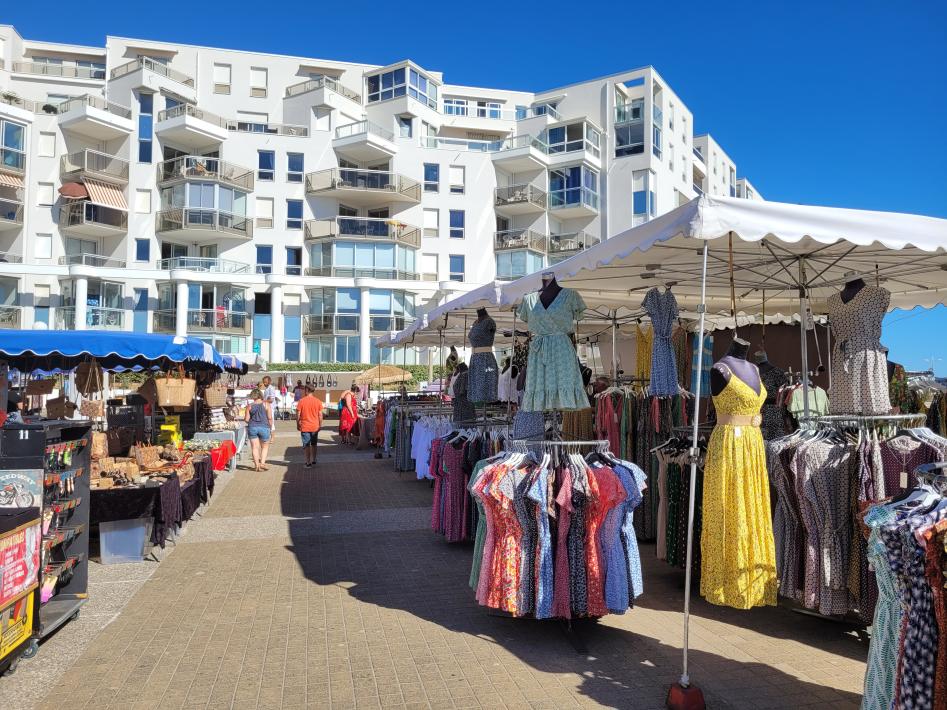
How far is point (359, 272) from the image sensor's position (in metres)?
37.3

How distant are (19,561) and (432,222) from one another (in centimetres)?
3660

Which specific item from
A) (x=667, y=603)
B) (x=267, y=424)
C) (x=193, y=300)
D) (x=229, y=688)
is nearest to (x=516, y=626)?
(x=667, y=603)

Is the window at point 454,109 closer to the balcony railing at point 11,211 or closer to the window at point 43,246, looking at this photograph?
the window at point 43,246

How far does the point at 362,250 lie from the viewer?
37.4m

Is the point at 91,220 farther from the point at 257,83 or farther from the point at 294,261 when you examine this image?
the point at 257,83

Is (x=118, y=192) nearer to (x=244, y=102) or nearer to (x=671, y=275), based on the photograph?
(x=244, y=102)

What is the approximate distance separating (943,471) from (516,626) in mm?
2857

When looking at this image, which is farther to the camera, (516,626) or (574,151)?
(574,151)

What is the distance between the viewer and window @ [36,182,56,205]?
113ft

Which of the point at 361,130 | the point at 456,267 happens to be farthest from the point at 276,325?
the point at 361,130

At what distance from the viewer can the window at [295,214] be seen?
37562 millimetres

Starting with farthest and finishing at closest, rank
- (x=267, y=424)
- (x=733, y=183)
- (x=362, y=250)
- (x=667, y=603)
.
A: (x=733, y=183)
(x=362, y=250)
(x=267, y=424)
(x=667, y=603)

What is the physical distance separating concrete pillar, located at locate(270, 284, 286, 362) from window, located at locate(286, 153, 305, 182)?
6221mm

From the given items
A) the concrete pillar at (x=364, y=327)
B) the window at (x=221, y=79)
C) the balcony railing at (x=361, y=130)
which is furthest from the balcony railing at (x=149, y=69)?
the concrete pillar at (x=364, y=327)
